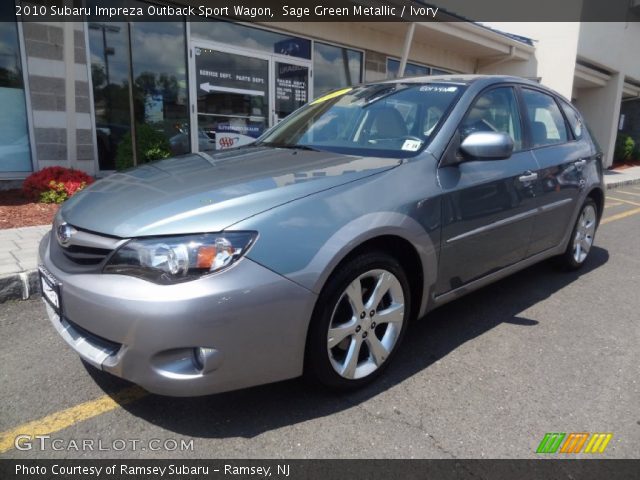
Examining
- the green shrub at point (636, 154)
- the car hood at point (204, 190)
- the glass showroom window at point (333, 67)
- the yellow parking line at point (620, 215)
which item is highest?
the glass showroom window at point (333, 67)

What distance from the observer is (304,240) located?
2000 mm

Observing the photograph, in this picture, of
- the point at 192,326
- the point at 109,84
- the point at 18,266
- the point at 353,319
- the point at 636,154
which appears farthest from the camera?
the point at 636,154

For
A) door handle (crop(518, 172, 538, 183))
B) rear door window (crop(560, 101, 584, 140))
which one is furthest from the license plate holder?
rear door window (crop(560, 101, 584, 140))

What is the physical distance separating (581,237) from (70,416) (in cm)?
425

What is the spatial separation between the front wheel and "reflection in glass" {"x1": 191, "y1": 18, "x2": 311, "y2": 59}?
6.17m

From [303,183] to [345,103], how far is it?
140 centimetres

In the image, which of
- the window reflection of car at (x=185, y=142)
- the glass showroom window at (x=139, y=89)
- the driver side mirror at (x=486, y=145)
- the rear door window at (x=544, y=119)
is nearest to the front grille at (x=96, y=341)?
the driver side mirror at (x=486, y=145)

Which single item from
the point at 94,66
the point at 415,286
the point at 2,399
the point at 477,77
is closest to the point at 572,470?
the point at 415,286

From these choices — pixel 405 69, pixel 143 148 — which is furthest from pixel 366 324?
pixel 405 69

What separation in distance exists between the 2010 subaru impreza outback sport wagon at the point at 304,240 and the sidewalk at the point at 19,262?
3.59 feet

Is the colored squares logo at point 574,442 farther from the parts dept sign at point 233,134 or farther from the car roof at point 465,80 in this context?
the parts dept sign at point 233,134

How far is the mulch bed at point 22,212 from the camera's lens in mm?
5016

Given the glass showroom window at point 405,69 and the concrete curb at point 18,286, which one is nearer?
the concrete curb at point 18,286

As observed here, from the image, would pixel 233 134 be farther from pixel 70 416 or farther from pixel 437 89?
pixel 70 416
